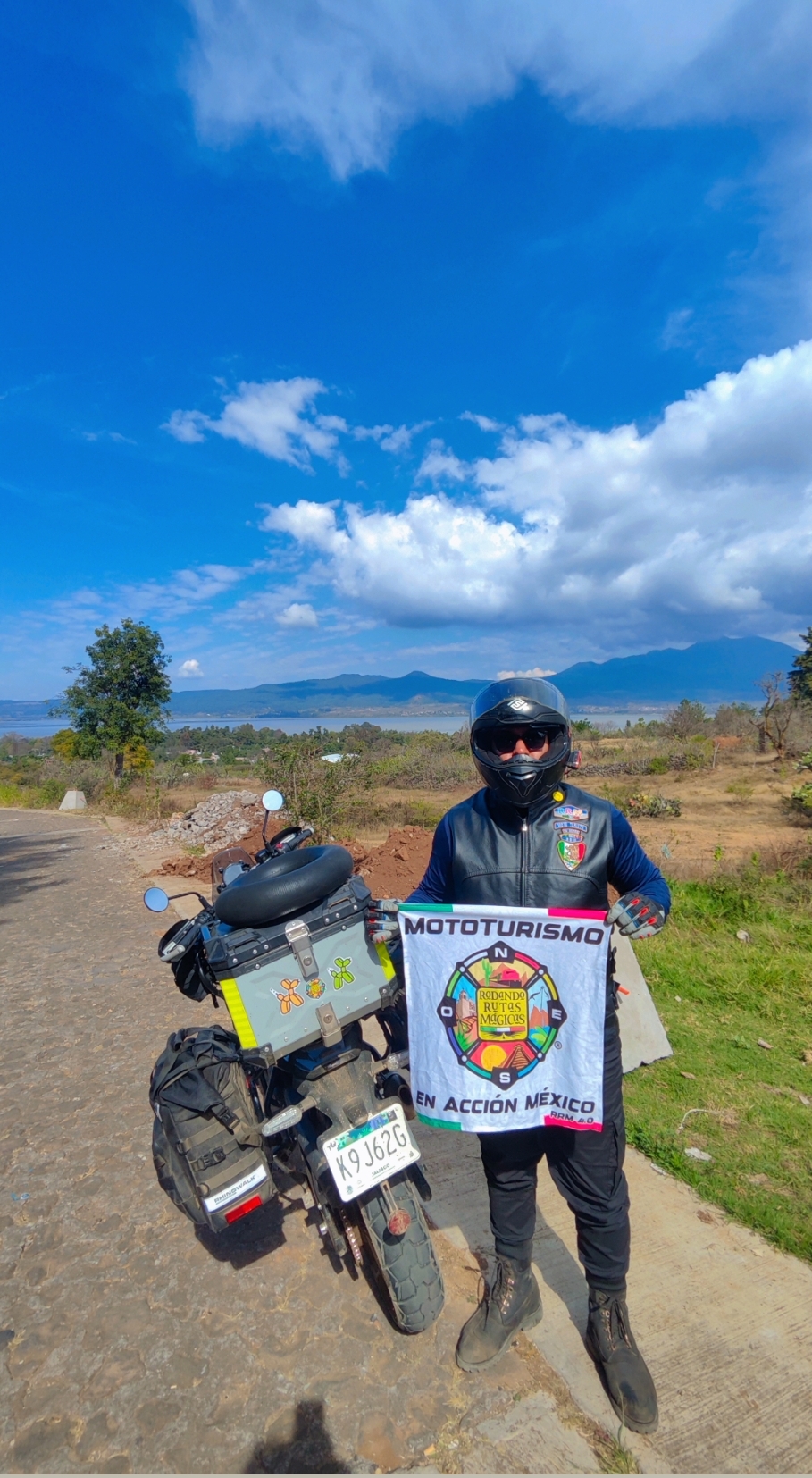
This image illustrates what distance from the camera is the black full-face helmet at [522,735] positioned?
1920mm

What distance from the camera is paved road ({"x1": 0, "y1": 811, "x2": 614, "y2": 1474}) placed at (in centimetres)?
183

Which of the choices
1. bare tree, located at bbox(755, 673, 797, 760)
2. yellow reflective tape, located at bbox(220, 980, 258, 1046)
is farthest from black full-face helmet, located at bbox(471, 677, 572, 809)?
bare tree, located at bbox(755, 673, 797, 760)

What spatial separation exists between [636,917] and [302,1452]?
1722 mm

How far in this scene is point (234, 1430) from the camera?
1.88m

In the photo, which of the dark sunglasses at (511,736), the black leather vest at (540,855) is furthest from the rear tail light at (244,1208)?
the dark sunglasses at (511,736)

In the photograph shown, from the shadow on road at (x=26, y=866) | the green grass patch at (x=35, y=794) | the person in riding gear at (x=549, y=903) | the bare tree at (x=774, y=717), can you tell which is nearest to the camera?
the person in riding gear at (x=549, y=903)

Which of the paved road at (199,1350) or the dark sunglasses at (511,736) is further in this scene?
the dark sunglasses at (511,736)

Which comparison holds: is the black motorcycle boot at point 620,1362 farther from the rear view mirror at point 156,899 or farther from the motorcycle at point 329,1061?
the rear view mirror at point 156,899

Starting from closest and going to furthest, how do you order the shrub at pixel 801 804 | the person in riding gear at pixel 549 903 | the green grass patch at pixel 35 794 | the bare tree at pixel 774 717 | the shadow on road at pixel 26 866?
the person in riding gear at pixel 549 903, the shadow on road at pixel 26 866, the shrub at pixel 801 804, the bare tree at pixel 774 717, the green grass patch at pixel 35 794

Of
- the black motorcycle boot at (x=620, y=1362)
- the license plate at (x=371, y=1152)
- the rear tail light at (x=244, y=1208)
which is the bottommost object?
the black motorcycle boot at (x=620, y=1362)

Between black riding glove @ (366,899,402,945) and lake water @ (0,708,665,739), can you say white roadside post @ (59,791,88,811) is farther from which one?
black riding glove @ (366,899,402,945)

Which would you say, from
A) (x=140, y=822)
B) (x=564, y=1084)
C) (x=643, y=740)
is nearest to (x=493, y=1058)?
(x=564, y=1084)

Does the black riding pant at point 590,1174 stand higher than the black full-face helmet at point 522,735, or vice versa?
the black full-face helmet at point 522,735

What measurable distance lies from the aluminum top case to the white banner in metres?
0.29
